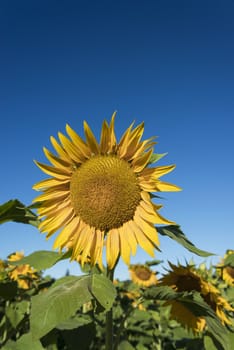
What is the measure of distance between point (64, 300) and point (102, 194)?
0.90 meters

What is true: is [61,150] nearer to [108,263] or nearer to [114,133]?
[114,133]

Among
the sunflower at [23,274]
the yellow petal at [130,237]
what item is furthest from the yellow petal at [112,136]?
the sunflower at [23,274]

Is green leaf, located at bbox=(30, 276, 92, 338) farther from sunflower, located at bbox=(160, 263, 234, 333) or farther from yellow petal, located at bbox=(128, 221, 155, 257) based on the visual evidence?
sunflower, located at bbox=(160, 263, 234, 333)

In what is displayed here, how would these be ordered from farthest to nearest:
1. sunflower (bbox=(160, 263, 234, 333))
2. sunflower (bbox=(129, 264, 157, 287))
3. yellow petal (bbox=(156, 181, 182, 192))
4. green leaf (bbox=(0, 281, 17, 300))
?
sunflower (bbox=(129, 264, 157, 287)), sunflower (bbox=(160, 263, 234, 333)), green leaf (bbox=(0, 281, 17, 300)), yellow petal (bbox=(156, 181, 182, 192))

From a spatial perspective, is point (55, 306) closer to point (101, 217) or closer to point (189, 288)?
point (101, 217)

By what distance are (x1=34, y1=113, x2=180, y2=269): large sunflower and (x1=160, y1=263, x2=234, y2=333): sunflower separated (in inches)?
50.8

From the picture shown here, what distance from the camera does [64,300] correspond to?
7.23ft

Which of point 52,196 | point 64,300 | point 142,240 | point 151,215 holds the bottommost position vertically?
point 64,300

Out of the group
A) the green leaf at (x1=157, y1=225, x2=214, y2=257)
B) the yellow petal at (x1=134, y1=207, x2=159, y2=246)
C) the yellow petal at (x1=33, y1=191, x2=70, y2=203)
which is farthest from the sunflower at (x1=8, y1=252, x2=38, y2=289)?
the green leaf at (x1=157, y1=225, x2=214, y2=257)

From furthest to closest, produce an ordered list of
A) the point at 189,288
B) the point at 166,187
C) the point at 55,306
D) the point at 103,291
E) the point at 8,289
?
the point at 189,288
the point at 8,289
the point at 166,187
the point at 103,291
the point at 55,306

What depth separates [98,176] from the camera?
9.73 feet

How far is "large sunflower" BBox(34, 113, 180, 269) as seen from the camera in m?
2.81

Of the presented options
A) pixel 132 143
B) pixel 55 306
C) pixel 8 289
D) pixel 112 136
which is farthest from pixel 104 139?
pixel 8 289

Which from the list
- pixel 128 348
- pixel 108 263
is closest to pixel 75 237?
pixel 108 263
